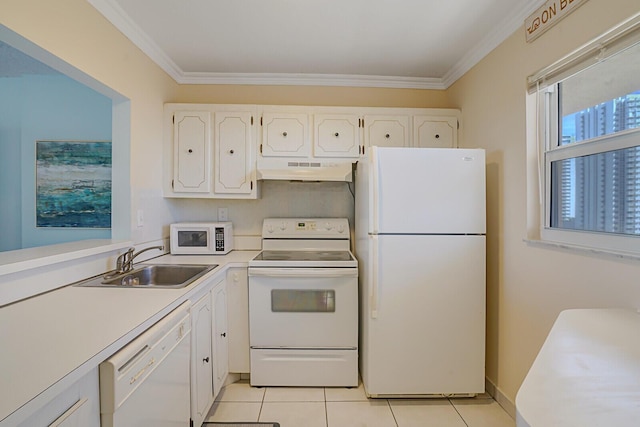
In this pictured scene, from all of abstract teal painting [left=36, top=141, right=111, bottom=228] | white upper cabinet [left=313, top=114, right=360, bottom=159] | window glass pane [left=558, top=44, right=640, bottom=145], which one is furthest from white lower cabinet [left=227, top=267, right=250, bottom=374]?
window glass pane [left=558, top=44, right=640, bottom=145]

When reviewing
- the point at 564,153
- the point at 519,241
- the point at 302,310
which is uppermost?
the point at 564,153

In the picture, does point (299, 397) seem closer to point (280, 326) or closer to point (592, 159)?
point (280, 326)

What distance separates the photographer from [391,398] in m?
2.02

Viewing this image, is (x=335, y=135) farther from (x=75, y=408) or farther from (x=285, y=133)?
(x=75, y=408)

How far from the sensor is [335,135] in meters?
2.49

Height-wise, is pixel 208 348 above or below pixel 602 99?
below

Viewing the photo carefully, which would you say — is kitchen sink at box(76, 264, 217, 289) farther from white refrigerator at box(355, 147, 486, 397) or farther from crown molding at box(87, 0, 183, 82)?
crown molding at box(87, 0, 183, 82)

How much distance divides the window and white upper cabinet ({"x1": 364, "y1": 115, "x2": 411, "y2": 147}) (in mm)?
969

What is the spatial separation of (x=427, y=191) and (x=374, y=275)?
2.12ft

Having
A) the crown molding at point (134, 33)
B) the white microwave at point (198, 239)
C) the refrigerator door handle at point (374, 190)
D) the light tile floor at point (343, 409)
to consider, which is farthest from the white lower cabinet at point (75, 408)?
the crown molding at point (134, 33)

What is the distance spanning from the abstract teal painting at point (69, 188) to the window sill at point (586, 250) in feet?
11.0

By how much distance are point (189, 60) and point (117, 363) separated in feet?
7.69

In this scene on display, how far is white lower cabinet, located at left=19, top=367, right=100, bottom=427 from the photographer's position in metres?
0.68

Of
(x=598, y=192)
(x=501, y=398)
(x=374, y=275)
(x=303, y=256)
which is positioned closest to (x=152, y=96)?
(x=303, y=256)
